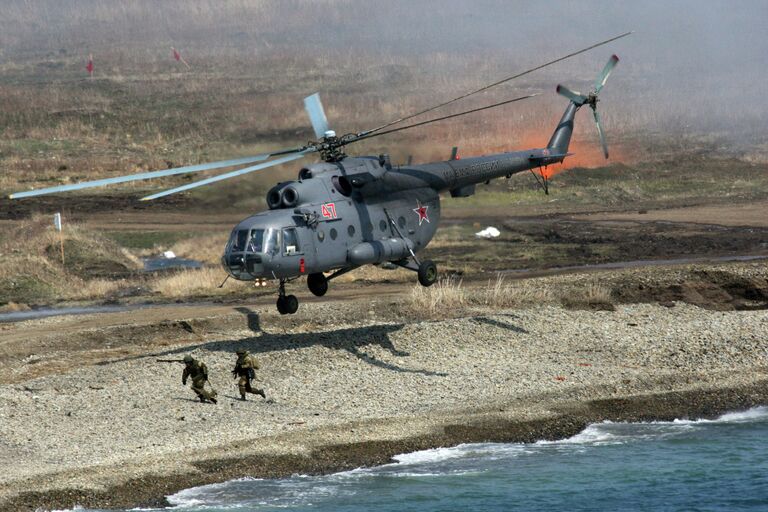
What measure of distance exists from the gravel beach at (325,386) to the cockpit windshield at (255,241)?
352 centimetres

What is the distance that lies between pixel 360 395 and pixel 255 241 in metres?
4.61

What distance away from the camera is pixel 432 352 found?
3259 centimetres

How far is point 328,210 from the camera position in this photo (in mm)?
29234

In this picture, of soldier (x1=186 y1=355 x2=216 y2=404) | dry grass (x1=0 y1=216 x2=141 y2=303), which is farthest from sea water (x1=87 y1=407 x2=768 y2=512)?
dry grass (x1=0 y1=216 x2=141 y2=303)

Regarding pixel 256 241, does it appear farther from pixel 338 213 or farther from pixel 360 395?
pixel 360 395

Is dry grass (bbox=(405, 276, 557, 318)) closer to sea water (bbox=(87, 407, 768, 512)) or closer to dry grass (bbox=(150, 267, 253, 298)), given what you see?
dry grass (bbox=(150, 267, 253, 298))

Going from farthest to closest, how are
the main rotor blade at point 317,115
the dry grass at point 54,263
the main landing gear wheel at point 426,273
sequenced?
the dry grass at point 54,263
the main landing gear wheel at point 426,273
the main rotor blade at point 317,115

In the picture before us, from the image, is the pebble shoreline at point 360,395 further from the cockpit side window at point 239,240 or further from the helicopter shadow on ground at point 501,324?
the cockpit side window at point 239,240

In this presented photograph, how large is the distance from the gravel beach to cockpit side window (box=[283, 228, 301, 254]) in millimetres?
3529

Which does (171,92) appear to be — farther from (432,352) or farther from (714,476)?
(714,476)

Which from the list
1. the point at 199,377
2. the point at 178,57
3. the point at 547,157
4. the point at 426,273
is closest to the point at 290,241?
the point at 199,377

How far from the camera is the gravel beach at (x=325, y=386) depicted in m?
23.8

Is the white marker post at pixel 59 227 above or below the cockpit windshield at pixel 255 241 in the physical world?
above

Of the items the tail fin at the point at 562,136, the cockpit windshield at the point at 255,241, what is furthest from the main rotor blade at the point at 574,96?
the cockpit windshield at the point at 255,241
